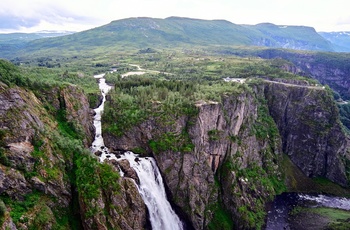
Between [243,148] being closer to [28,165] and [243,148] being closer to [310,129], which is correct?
[310,129]

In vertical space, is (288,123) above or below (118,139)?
below

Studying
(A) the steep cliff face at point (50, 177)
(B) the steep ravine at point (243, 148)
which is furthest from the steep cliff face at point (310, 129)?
(A) the steep cliff face at point (50, 177)

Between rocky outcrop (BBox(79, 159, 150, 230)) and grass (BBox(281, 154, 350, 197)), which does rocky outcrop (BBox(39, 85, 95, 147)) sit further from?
grass (BBox(281, 154, 350, 197))

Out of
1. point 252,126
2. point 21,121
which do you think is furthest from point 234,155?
point 21,121

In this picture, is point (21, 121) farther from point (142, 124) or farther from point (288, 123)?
point (288, 123)

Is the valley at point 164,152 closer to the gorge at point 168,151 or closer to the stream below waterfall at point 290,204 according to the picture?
the gorge at point 168,151

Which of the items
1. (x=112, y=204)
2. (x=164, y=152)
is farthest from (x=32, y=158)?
(x=164, y=152)
